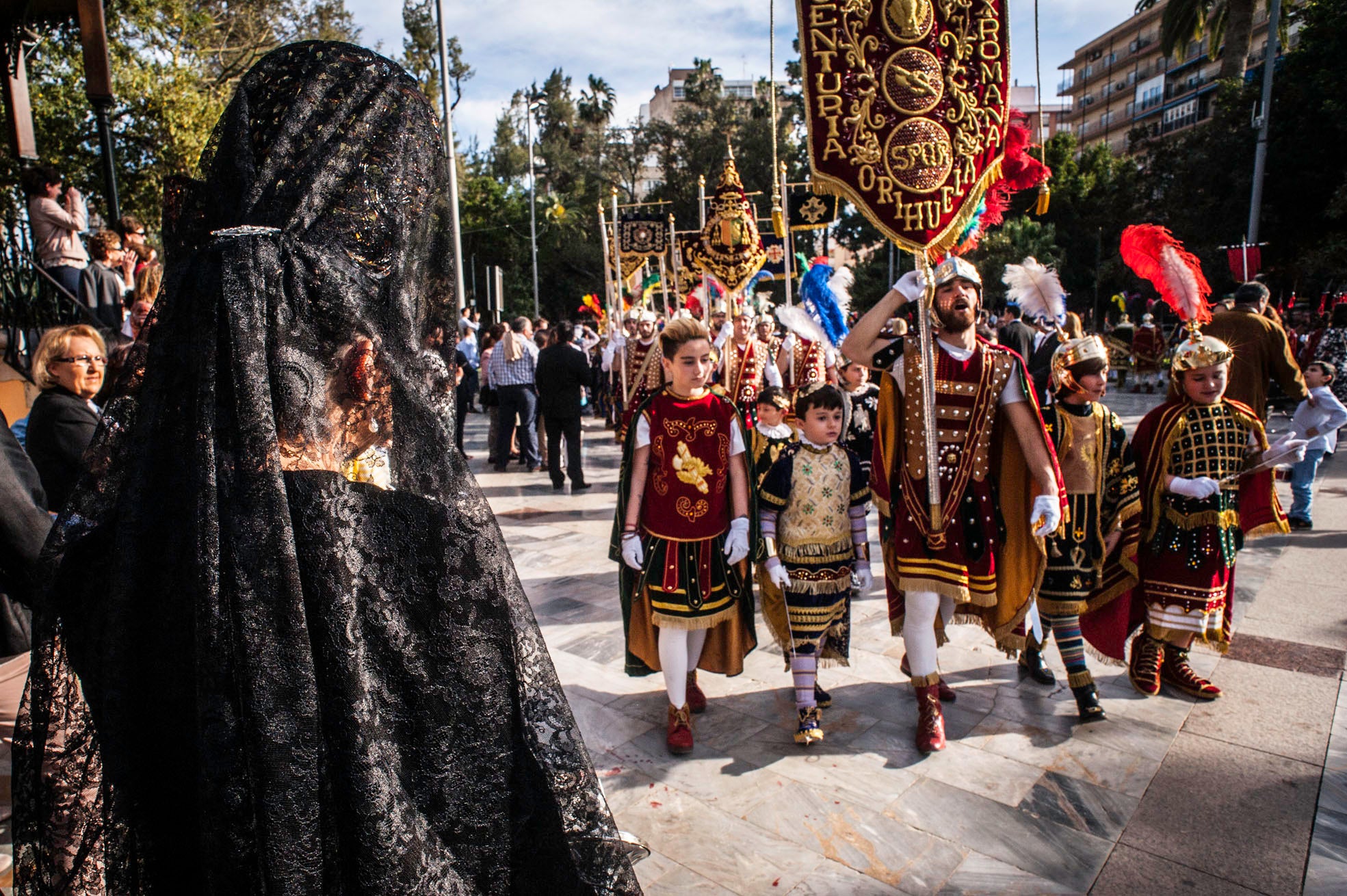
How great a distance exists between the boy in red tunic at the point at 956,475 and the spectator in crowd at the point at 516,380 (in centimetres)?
666

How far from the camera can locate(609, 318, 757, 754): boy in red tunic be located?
11.5 feet

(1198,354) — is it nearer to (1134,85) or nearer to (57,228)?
(57,228)

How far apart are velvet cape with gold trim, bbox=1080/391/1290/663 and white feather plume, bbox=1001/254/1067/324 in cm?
89

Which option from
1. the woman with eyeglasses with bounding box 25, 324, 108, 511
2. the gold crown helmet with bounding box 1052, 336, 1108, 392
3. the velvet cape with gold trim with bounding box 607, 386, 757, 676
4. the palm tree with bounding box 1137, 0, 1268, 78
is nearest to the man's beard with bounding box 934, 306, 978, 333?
the gold crown helmet with bounding box 1052, 336, 1108, 392

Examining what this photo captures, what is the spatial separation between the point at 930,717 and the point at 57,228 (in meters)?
8.53

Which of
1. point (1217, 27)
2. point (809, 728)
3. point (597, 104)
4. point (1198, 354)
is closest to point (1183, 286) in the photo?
point (1198, 354)

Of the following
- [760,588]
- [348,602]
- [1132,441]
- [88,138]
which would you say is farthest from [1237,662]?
[88,138]

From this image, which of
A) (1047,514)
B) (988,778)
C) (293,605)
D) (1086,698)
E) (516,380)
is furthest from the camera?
(516,380)

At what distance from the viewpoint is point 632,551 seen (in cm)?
354

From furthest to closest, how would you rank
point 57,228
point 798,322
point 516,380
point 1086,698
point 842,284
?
1. point 516,380
2. point 57,228
3. point 842,284
4. point 798,322
5. point 1086,698

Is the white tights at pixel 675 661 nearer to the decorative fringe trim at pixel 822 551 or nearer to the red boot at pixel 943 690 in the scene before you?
the decorative fringe trim at pixel 822 551

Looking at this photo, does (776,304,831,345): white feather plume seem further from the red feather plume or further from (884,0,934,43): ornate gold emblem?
(884,0,934,43): ornate gold emblem

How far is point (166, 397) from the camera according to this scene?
131 cm

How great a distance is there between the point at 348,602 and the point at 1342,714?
4275 millimetres
